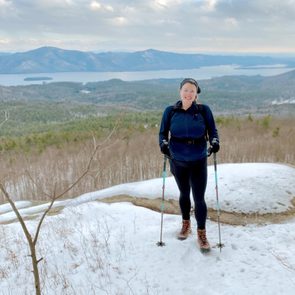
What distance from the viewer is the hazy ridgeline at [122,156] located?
A: 10.7 metres

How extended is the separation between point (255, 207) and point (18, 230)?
11.9ft

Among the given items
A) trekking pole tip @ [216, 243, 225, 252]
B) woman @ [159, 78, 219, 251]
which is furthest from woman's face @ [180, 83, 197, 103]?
trekking pole tip @ [216, 243, 225, 252]

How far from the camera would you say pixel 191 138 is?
390 centimetres

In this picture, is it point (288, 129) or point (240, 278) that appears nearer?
point (240, 278)

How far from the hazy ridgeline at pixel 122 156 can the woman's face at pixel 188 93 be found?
6.19 metres

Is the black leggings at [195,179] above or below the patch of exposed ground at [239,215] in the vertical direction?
above

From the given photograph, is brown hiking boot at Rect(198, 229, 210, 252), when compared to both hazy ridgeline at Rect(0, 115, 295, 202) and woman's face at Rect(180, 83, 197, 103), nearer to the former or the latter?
woman's face at Rect(180, 83, 197, 103)

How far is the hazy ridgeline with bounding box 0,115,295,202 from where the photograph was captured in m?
10.7

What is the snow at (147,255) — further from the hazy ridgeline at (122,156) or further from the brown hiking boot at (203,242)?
the hazy ridgeline at (122,156)

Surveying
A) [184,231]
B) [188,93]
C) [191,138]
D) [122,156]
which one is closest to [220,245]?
[184,231]

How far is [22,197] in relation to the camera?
1059 centimetres

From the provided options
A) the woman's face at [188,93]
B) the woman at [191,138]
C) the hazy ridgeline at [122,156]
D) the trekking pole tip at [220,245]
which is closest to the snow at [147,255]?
the trekking pole tip at [220,245]

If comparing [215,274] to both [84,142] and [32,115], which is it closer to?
[84,142]

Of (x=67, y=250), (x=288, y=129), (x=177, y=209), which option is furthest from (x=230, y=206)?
(x=288, y=129)
